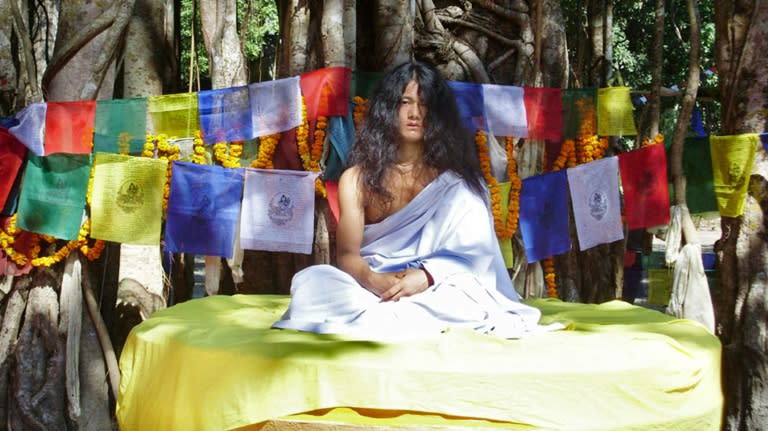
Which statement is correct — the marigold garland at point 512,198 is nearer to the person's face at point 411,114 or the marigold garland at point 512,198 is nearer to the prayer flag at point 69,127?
the person's face at point 411,114

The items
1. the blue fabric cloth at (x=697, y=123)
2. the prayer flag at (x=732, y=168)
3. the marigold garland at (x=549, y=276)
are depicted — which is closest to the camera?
the prayer flag at (x=732, y=168)

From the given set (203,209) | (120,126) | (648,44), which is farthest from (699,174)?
(648,44)

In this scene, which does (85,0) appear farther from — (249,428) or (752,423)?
(752,423)

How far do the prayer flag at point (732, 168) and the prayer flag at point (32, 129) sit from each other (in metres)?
3.94

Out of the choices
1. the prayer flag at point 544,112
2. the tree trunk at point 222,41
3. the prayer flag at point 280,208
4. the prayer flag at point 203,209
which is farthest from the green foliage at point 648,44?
the prayer flag at point 203,209

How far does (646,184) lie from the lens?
5.69 meters

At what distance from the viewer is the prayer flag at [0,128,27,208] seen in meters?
5.29

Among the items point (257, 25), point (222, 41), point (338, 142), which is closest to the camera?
point (338, 142)

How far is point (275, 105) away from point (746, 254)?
2.89 meters

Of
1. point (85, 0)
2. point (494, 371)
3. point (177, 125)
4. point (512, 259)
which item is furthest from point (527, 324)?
point (85, 0)

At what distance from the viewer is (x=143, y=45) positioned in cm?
619

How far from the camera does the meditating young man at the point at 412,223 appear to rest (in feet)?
12.4

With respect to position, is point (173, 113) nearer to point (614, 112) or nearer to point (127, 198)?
point (127, 198)

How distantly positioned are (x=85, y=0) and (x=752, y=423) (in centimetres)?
475
